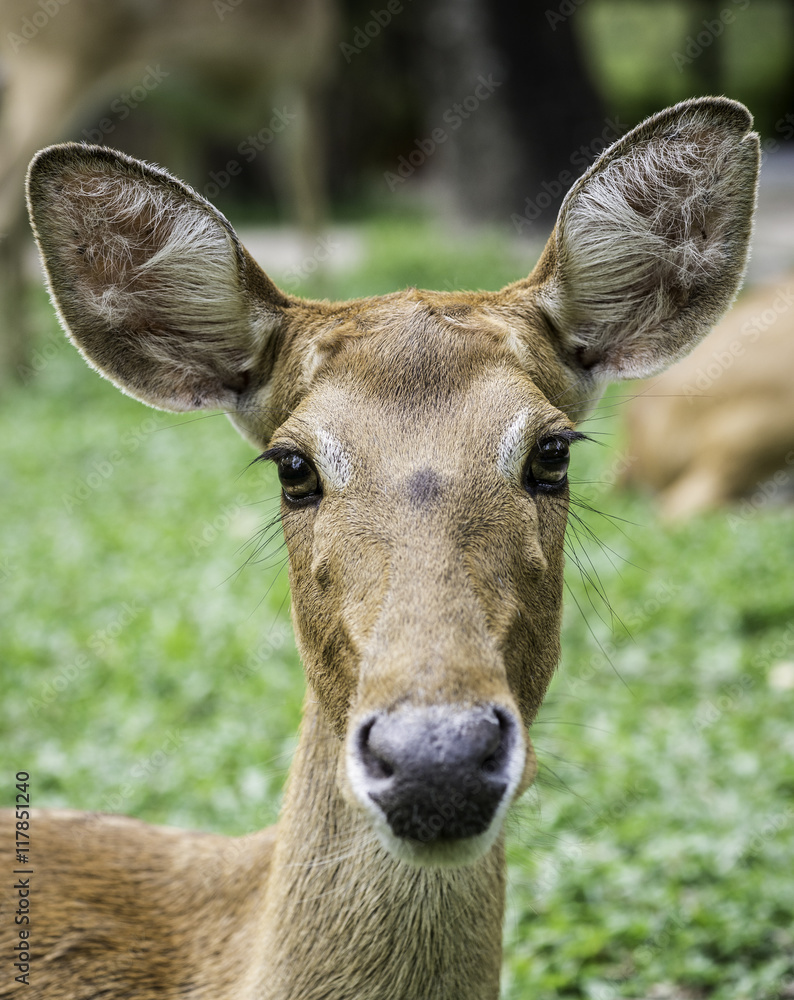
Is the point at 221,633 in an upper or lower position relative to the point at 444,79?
lower

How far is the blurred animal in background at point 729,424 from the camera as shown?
25.0 feet

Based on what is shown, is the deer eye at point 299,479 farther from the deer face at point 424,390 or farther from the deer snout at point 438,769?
the deer snout at point 438,769

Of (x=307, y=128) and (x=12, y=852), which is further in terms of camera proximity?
(x=307, y=128)

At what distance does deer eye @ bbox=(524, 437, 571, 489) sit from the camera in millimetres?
2525

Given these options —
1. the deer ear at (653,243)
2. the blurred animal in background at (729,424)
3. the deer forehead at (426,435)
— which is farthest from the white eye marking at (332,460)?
the blurred animal in background at (729,424)

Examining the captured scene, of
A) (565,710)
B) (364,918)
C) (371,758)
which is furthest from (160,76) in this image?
(371,758)

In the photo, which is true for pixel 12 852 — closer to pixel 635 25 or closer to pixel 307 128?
pixel 307 128

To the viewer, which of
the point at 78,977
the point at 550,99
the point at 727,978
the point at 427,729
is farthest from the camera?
the point at 550,99

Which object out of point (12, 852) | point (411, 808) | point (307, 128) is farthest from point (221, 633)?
point (307, 128)

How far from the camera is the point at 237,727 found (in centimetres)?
512

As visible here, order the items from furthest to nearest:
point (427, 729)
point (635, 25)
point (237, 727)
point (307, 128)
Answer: point (635, 25)
point (307, 128)
point (237, 727)
point (427, 729)

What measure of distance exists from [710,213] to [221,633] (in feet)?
12.3

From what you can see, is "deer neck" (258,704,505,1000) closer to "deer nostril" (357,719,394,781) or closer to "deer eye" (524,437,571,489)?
"deer nostril" (357,719,394,781)

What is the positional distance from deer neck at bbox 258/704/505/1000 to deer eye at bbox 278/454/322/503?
0.55 metres
